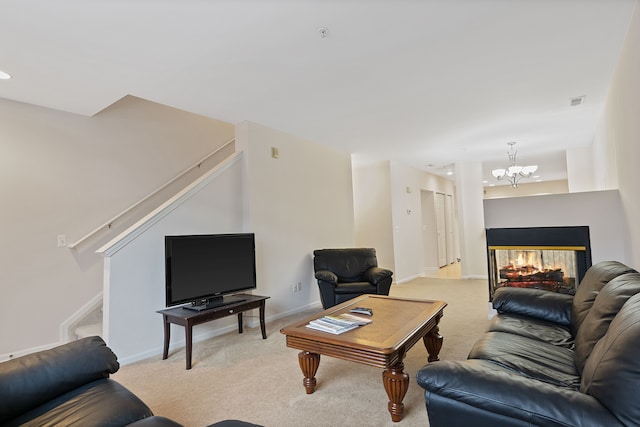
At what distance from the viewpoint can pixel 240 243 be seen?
367cm

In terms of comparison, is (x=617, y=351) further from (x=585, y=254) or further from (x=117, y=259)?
(x=117, y=259)

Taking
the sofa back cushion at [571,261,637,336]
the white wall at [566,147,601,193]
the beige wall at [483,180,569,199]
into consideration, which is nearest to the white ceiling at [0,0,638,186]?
the sofa back cushion at [571,261,637,336]

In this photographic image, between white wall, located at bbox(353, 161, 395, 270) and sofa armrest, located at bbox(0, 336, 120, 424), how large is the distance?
556 cm

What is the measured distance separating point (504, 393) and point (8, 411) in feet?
6.62

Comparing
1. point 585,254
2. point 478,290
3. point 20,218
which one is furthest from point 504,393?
point 478,290

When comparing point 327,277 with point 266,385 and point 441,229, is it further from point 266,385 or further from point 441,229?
point 441,229

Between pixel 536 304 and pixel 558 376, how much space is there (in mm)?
995

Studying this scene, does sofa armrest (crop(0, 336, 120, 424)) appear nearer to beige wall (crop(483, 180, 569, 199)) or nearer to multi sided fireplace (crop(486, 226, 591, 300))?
multi sided fireplace (crop(486, 226, 591, 300))

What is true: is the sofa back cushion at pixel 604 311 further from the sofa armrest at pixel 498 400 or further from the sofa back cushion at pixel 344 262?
the sofa back cushion at pixel 344 262

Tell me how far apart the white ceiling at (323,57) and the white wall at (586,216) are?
1.14 metres

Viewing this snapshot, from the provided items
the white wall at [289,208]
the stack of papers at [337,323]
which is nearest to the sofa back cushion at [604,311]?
the stack of papers at [337,323]

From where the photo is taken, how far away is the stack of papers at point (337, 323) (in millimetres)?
2281

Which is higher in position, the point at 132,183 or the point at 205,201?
the point at 132,183

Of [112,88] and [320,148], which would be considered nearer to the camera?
[112,88]
